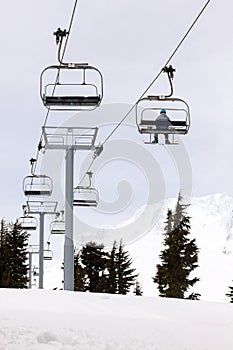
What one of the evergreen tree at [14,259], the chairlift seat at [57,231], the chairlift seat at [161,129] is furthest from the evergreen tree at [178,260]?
the chairlift seat at [161,129]

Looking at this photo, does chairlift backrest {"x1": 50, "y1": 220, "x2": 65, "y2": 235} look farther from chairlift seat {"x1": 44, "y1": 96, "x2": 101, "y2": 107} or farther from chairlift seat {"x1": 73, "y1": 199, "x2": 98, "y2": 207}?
chairlift seat {"x1": 44, "y1": 96, "x2": 101, "y2": 107}

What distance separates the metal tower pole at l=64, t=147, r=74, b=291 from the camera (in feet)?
82.1

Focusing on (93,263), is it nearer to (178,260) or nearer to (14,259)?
(14,259)

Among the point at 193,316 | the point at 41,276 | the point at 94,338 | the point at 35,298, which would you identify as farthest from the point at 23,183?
the point at 94,338

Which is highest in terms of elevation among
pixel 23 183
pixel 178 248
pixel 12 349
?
pixel 178 248

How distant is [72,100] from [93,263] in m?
49.6

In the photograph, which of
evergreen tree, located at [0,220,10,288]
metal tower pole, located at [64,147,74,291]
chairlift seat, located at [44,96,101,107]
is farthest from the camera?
evergreen tree, located at [0,220,10,288]

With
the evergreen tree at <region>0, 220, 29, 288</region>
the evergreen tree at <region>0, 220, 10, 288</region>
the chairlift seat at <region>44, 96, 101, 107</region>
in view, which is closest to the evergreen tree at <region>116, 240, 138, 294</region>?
the evergreen tree at <region>0, 220, 29, 288</region>

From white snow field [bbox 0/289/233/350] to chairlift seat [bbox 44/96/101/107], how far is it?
12.7 feet

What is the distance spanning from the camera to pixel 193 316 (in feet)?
48.1

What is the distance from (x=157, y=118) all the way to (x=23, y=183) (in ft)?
43.0

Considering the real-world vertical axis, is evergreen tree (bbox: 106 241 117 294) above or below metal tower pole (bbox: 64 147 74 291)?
above

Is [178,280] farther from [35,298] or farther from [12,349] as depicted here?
[12,349]

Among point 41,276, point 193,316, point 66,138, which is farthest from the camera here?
point 41,276
